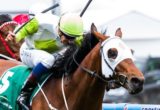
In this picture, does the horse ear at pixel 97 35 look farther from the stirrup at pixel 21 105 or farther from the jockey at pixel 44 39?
the stirrup at pixel 21 105

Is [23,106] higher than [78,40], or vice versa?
[78,40]

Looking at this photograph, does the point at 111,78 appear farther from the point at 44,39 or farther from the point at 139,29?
the point at 139,29

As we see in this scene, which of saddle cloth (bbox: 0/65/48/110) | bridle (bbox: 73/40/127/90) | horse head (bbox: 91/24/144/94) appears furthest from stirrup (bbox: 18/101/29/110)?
horse head (bbox: 91/24/144/94)

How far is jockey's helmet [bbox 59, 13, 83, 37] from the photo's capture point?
294 inches

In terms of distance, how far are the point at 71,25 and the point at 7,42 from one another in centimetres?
207

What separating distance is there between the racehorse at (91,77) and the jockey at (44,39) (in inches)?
5.7

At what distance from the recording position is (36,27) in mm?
7820

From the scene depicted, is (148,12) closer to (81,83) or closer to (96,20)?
(96,20)

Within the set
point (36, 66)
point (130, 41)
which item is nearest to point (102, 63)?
point (36, 66)

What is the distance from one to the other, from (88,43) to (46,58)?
53 cm

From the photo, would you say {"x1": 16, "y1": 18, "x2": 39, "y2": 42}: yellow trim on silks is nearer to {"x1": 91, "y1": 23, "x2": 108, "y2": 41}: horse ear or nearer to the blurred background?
{"x1": 91, "y1": 23, "x2": 108, "y2": 41}: horse ear

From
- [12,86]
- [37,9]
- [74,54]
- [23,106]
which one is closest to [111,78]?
[74,54]

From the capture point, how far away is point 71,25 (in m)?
7.49

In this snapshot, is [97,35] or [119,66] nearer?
[119,66]
